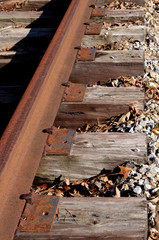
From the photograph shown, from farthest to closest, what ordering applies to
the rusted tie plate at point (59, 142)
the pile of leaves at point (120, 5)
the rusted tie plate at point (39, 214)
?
the pile of leaves at point (120, 5) < the rusted tie plate at point (59, 142) < the rusted tie plate at point (39, 214)

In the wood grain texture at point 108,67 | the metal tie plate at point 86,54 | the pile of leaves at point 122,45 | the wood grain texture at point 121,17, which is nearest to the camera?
the wood grain texture at point 108,67

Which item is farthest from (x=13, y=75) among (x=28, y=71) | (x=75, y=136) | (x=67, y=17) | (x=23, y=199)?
(x=23, y=199)

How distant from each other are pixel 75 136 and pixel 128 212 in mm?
795

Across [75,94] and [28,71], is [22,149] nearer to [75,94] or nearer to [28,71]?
[75,94]

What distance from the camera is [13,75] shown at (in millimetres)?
3992

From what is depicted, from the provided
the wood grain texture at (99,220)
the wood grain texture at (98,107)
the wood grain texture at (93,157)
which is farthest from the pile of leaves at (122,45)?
the wood grain texture at (99,220)

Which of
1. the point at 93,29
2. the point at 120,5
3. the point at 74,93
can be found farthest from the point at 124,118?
the point at 120,5

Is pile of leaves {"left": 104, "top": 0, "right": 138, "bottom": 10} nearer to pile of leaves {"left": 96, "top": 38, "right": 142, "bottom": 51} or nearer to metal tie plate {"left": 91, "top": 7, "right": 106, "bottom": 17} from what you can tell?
metal tie plate {"left": 91, "top": 7, "right": 106, "bottom": 17}

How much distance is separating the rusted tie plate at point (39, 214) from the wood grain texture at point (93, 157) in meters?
0.34

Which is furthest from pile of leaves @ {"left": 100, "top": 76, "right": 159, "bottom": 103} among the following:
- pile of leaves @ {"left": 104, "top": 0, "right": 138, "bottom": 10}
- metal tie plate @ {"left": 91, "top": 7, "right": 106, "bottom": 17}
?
pile of leaves @ {"left": 104, "top": 0, "right": 138, "bottom": 10}

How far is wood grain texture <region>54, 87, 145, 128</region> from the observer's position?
9.66 ft

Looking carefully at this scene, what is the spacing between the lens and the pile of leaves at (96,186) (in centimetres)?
235

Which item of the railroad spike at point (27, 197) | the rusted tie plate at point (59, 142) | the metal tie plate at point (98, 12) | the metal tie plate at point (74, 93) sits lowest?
the railroad spike at point (27, 197)

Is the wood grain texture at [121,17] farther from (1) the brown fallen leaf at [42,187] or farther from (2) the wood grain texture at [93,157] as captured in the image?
(1) the brown fallen leaf at [42,187]
